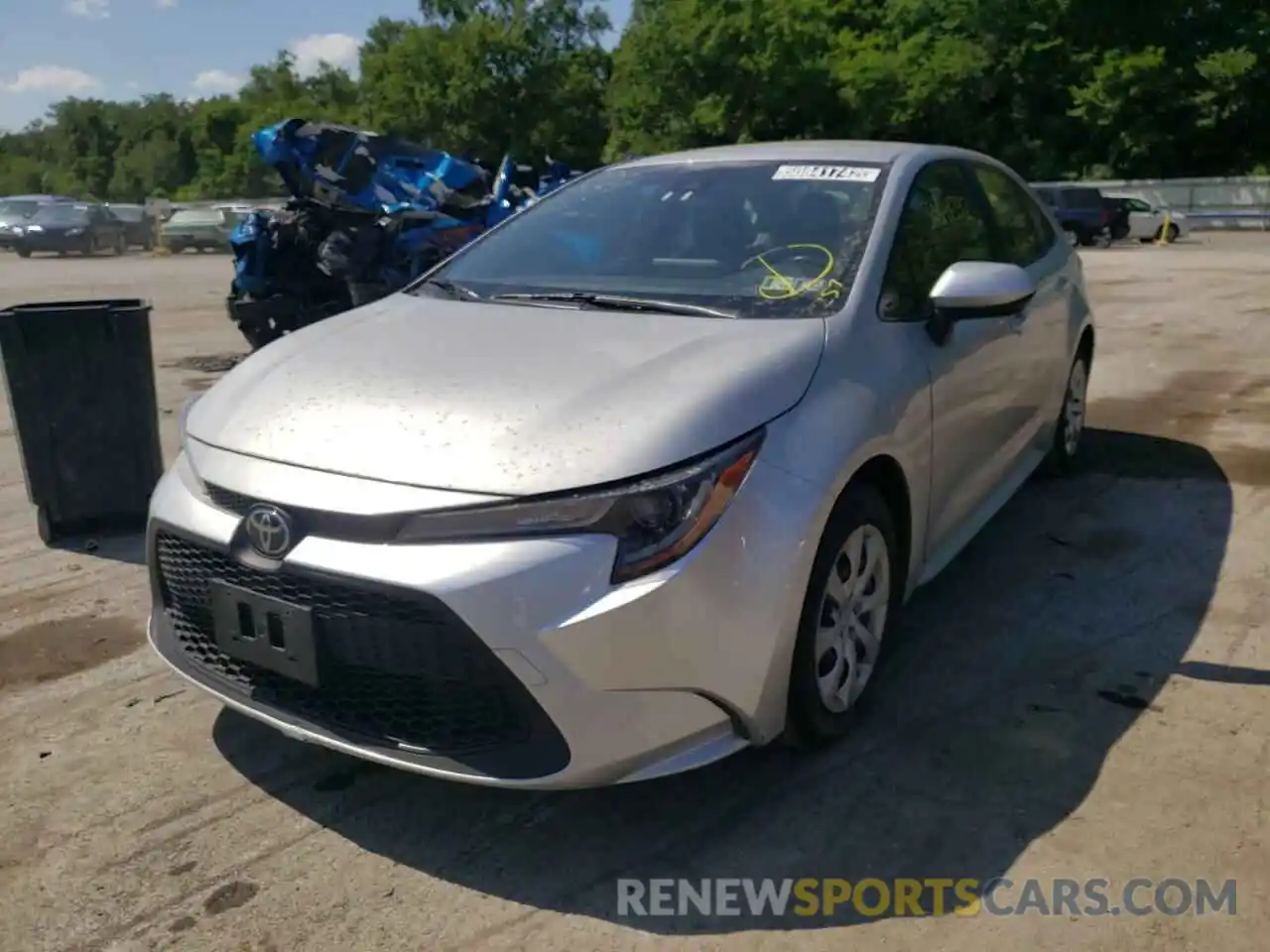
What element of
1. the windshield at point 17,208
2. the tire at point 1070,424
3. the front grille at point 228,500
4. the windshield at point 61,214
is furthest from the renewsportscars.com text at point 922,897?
the windshield at point 17,208

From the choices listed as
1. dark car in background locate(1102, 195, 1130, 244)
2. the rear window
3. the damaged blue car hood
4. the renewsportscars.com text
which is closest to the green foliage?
dark car in background locate(1102, 195, 1130, 244)

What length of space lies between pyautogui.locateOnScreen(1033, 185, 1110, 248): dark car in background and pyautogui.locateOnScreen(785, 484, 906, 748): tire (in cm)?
2536

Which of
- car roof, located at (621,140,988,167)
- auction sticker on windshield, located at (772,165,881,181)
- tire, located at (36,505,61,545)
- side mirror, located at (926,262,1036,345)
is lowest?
tire, located at (36,505,61,545)

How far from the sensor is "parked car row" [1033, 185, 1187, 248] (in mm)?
26484

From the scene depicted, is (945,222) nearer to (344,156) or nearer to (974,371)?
(974,371)

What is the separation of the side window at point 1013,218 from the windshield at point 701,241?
1.01 m

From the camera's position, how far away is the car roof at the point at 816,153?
3.97 m

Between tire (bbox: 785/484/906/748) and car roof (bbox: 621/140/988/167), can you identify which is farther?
car roof (bbox: 621/140/988/167)

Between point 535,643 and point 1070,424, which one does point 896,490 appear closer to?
point 535,643

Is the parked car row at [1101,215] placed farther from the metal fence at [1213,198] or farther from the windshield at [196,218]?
the windshield at [196,218]

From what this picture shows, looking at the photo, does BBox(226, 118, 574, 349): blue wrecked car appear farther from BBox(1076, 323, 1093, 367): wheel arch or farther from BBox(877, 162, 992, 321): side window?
BBox(877, 162, 992, 321): side window

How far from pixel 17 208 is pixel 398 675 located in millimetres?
31847

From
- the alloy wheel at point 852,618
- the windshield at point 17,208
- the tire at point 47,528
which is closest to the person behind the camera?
the alloy wheel at point 852,618

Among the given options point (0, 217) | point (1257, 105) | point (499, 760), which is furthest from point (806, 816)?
point (1257, 105)
